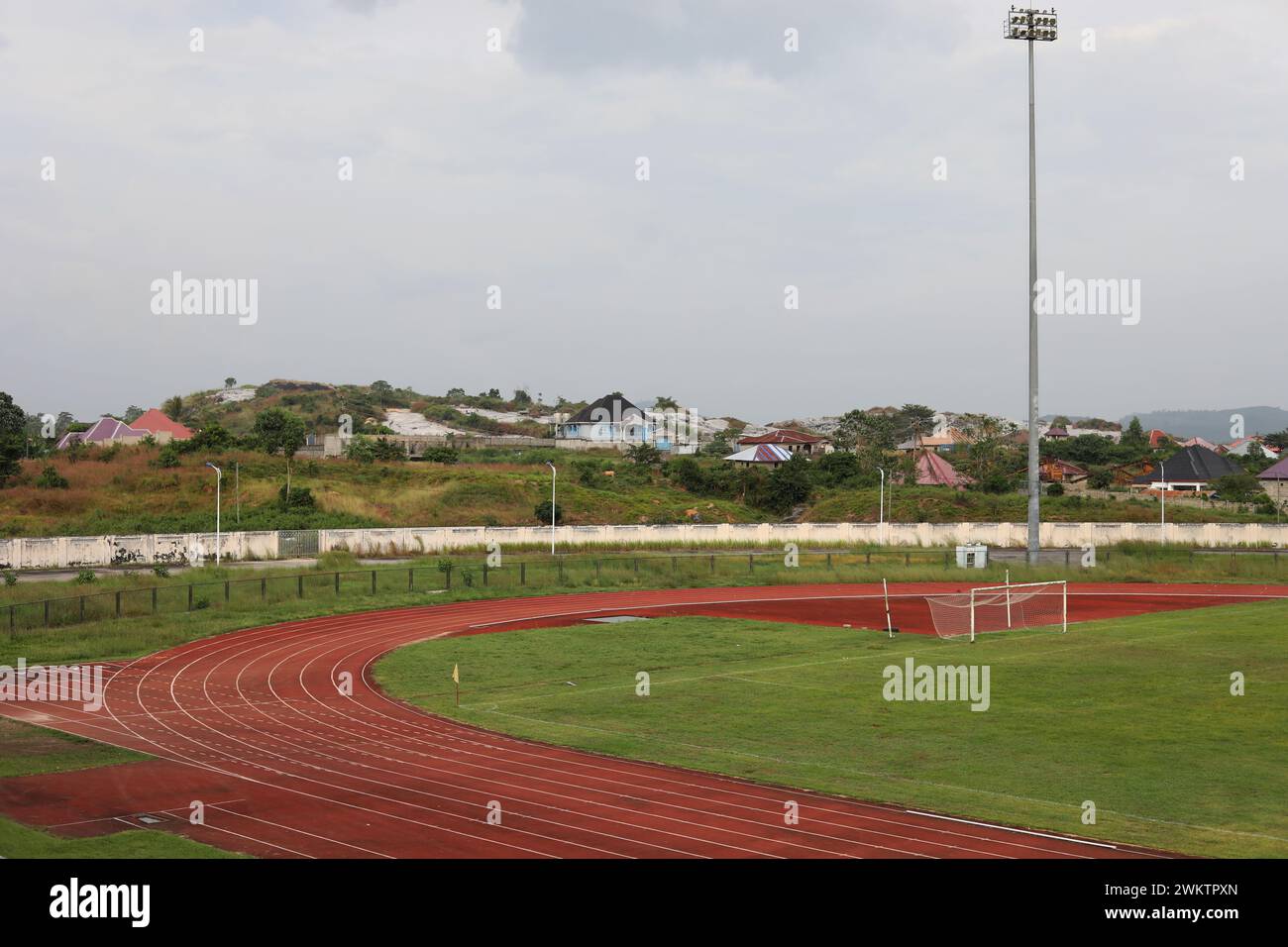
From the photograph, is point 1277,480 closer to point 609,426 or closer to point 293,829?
point 609,426

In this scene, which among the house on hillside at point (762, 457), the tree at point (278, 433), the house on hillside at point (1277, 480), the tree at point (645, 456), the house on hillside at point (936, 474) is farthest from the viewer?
the house on hillside at point (936, 474)

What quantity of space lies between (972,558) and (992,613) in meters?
20.8

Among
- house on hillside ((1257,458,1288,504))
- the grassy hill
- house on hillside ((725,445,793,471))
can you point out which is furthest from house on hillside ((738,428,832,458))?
house on hillside ((1257,458,1288,504))

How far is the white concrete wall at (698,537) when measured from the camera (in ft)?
190

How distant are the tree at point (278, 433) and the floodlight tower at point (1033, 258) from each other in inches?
2223

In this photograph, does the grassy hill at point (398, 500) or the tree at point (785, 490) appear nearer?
the grassy hill at point (398, 500)

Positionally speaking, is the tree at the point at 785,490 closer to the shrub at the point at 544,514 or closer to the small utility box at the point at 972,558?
the shrub at the point at 544,514

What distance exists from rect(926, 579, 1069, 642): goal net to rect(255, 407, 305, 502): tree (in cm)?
6217

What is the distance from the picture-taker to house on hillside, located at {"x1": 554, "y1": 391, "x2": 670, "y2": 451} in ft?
445

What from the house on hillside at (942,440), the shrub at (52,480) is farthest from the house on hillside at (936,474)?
the shrub at (52,480)

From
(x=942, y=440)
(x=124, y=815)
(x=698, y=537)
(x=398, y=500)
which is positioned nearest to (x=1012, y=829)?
(x=124, y=815)

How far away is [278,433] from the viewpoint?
9825 cm
